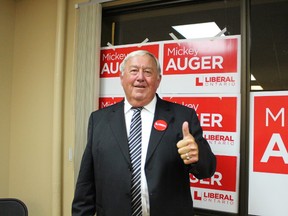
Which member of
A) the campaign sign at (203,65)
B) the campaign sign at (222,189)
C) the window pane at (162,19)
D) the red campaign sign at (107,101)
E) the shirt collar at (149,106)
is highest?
the window pane at (162,19)

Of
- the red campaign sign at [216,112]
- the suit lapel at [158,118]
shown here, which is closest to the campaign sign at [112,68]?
the red campaign sign at [216,112]

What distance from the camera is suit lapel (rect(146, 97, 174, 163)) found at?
138 cm

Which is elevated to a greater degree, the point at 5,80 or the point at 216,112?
the point at 5,80

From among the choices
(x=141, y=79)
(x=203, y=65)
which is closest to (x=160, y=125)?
(x=141, y=79)

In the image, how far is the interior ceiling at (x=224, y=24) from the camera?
1933mm

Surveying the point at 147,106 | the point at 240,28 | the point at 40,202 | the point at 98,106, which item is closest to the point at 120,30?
the point at 98,106

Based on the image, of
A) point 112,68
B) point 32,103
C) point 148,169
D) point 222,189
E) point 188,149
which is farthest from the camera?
point 32,103

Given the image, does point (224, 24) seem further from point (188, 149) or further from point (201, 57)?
point (188, 149)

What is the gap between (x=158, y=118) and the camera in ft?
4.75

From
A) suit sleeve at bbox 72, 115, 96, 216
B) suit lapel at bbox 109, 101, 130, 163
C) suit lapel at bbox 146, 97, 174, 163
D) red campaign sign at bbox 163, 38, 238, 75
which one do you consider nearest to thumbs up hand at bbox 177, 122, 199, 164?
suit lapel at bbox 146, 97, 174, 163

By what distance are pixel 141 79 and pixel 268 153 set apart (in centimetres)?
113

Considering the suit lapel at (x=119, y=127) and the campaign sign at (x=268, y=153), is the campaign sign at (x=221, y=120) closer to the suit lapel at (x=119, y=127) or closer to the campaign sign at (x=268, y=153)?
the campaign sign at (x=268, y=153)

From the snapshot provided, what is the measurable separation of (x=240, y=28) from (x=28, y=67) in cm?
210

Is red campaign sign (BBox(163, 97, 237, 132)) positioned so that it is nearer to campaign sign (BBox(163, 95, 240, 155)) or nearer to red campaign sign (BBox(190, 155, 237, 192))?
campaign sign (BBox(163, 95, 240, 155))
